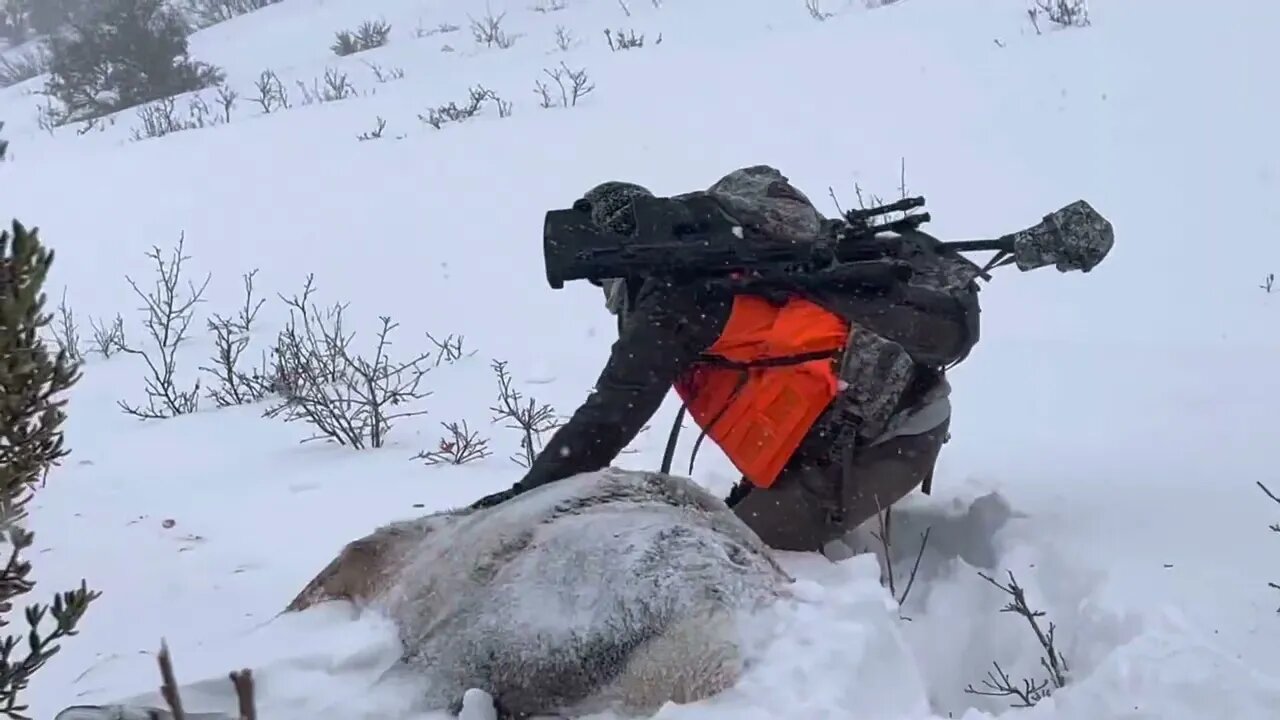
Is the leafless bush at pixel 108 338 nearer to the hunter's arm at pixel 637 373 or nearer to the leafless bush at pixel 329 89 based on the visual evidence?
the hunter's arm at pixel 637 373

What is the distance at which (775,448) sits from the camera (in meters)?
2.68

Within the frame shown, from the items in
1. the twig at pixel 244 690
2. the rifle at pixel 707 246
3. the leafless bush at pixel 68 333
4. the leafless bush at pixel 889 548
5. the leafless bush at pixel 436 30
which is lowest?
the leafless bush at pixel 889 548

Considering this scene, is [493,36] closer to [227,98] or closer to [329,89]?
[329,89]

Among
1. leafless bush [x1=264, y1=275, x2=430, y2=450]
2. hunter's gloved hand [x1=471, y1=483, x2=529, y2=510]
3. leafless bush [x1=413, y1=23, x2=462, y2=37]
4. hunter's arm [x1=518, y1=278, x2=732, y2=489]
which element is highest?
leafless bush [x1=413, y1=23, x2=462, y2=37]

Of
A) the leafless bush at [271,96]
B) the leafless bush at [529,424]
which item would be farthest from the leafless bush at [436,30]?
the leafless bush at [529,424]

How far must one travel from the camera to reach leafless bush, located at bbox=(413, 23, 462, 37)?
13.8 metres

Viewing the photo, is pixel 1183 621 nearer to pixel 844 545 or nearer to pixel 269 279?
pixel 844 545

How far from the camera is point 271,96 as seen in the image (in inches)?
465

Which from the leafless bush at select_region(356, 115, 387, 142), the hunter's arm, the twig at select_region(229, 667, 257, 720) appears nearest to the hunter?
the hunter's arm

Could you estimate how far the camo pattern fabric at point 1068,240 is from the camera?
110 inches

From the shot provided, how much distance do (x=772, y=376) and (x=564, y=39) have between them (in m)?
8.87

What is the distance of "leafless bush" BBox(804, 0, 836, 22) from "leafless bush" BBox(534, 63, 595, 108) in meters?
1.87

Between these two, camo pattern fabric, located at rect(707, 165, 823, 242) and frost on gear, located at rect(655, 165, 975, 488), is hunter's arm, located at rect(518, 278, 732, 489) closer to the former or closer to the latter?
frost on gear, located at rect(655, 165, 975, 488)

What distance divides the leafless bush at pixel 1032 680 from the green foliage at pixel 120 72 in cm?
1347
